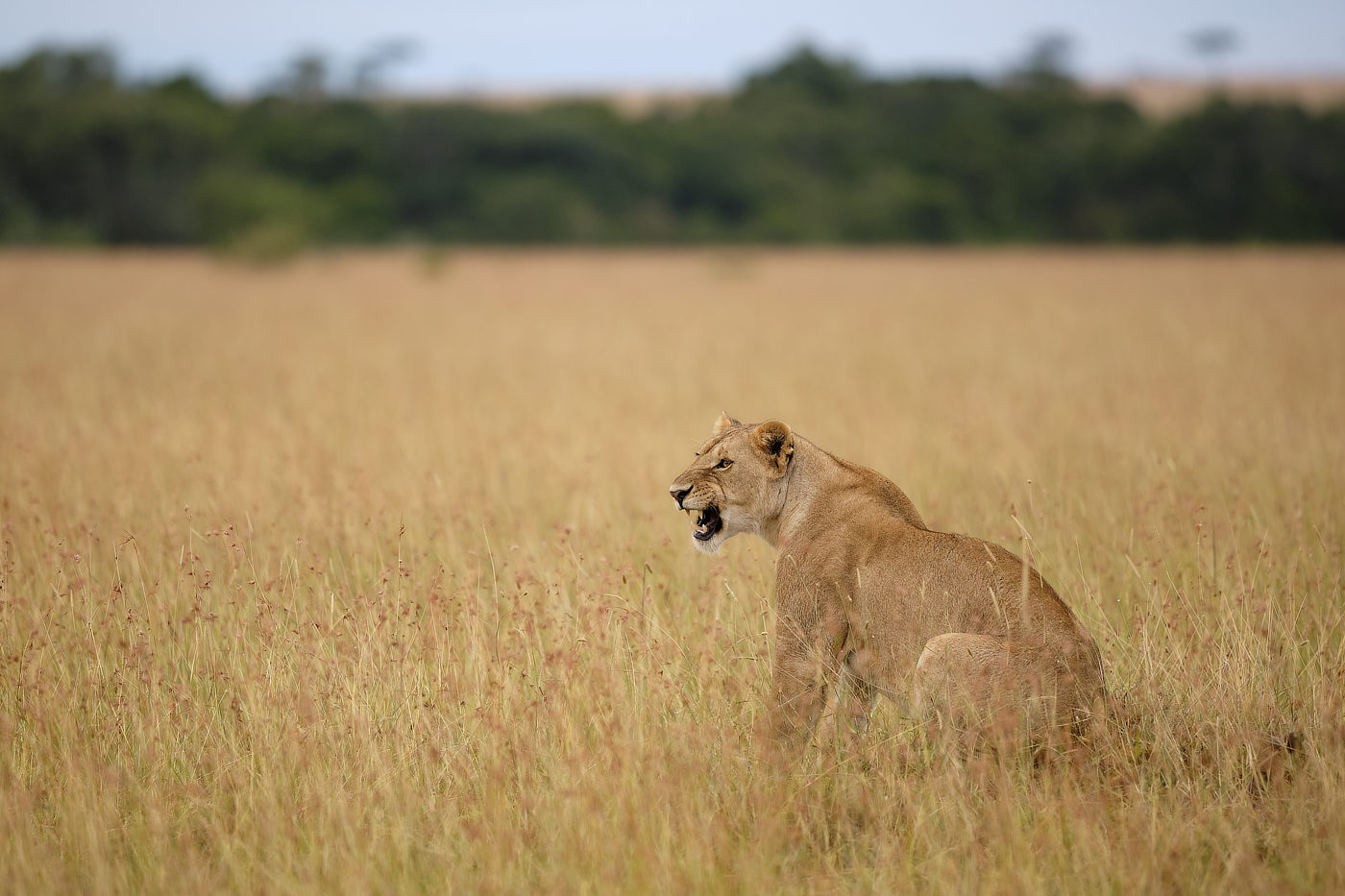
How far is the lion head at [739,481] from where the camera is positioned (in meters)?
A: 4.27

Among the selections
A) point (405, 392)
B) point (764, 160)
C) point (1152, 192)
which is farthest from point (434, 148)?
point (405, 392)

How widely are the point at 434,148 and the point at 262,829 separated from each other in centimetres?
5648

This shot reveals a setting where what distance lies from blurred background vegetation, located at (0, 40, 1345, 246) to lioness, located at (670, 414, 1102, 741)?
39574 millimetres

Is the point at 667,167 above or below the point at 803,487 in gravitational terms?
above

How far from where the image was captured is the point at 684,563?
18.7 ft

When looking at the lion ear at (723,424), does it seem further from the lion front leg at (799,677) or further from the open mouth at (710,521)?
the lion front leg at (799,677)

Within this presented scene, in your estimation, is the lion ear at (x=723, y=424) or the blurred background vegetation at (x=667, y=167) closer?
the lion ear at (x=723, y=424)

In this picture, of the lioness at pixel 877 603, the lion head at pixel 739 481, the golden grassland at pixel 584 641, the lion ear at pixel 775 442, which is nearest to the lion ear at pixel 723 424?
the lioness at pixel 877 603

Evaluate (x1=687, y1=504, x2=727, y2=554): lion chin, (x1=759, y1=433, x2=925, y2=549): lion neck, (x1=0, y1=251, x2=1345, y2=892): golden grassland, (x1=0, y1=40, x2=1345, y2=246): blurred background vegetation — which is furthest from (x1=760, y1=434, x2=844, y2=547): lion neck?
(x1=0, y1=40, x2=1345, y2=246): blurred background vegetation

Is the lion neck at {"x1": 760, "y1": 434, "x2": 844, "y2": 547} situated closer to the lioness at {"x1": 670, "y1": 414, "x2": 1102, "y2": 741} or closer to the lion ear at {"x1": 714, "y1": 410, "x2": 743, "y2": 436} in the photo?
the lioness at {"x1": 670, "y1": 414, "x2": 1102, "y2": 741}

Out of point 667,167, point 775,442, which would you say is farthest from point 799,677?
point 667,167

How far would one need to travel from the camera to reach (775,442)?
14.0 ft

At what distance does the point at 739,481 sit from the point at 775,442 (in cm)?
20

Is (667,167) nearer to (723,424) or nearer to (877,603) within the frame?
(723,424)
